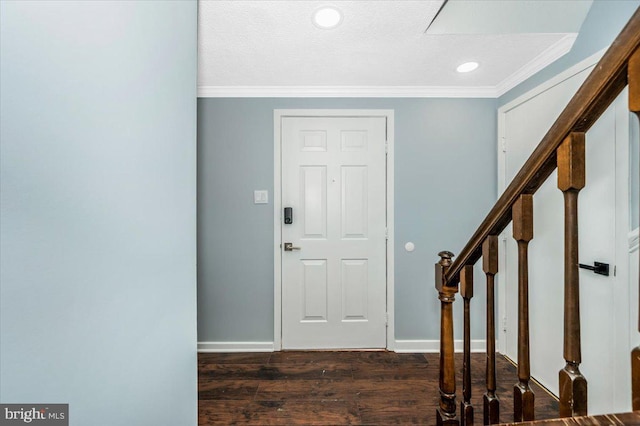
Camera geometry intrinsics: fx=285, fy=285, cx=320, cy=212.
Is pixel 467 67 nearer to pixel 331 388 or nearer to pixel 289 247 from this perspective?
pixel 289 247

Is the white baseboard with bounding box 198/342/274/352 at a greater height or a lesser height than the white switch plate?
lesser

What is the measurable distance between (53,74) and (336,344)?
8.09 ft

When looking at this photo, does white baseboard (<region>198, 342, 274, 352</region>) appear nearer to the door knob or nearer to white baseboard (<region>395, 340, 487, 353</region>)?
the door knob

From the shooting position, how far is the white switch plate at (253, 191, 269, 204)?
2.45 metres

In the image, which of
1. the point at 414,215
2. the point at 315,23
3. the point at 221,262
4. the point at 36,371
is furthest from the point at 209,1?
the point at 414,215

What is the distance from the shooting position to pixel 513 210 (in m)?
0.80

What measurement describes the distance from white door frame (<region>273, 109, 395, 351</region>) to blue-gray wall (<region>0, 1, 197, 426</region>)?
4.76ft

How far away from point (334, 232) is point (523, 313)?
5.75ft

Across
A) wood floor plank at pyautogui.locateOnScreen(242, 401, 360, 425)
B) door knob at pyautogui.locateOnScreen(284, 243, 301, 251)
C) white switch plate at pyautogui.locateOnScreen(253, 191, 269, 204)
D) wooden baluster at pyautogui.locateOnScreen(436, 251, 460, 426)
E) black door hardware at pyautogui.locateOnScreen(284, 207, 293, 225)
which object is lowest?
wood floor plank at pyautogui.locateOnScreen(242, 401, 360, 425)

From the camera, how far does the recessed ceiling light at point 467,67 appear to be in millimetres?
2059

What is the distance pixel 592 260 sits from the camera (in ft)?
4.98

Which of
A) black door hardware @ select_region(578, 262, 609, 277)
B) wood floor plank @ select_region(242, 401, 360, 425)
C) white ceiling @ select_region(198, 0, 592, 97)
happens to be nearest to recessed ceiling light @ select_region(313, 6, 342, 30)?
white ceiling @ select_region(198, 0, 592, 97)

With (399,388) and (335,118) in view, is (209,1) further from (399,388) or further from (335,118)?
(399,388)

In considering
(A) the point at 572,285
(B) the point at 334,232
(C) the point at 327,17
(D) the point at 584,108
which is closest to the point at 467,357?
(A) the point at 572,285
